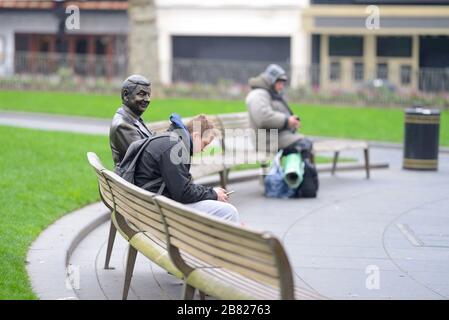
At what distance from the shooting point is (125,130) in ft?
28.7

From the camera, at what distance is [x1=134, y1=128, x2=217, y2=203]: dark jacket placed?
25.0ft

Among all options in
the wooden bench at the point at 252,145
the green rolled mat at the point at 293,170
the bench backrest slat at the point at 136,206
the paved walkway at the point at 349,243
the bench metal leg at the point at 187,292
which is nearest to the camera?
the bench metal leg at the point at 187,292

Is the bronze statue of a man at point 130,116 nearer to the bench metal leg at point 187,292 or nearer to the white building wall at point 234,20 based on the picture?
the bench metal leg at point 187,292

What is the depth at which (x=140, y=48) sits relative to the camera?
32.2 meters

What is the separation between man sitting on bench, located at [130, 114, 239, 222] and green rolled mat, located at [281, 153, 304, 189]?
15.6 feet

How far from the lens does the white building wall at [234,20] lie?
42.1 m

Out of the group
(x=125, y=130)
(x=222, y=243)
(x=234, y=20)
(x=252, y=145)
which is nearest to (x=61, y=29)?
(x=234, y=20)

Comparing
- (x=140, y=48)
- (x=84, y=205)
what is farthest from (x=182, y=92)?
(x=84, y=205)

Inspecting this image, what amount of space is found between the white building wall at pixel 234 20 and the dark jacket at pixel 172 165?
3345 cm

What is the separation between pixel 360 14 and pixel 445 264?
31.7 metres

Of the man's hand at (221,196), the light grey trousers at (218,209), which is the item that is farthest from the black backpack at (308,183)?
the light grey trousers at (218,209)

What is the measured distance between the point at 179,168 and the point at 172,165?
2.2 inches

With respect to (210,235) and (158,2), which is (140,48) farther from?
(210,235)
